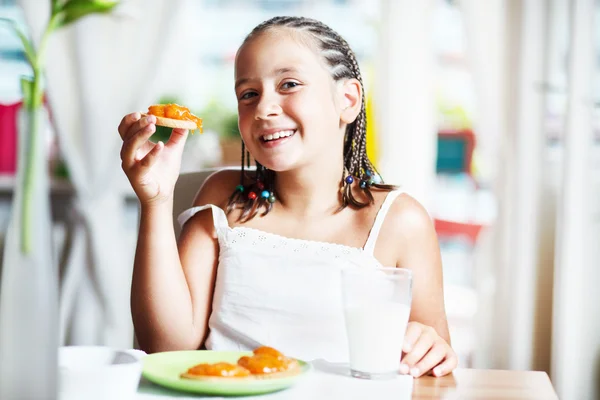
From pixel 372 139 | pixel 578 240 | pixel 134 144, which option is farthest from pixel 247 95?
pixel 372 139

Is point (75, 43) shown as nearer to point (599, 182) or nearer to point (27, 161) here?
point (599, 182)

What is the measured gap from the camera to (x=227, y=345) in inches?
51.5

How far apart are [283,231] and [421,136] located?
6.82 feet

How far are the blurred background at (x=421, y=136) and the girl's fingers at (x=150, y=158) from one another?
1729mm

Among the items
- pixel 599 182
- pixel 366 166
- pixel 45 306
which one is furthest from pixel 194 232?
pixel 599 182

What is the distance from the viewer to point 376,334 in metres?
0.93

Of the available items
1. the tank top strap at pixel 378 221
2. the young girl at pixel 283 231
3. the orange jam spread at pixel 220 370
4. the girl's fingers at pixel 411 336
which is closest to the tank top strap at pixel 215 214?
the young girl at pixel 283 231

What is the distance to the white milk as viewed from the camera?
36.6 inches

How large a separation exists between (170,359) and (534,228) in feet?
6.61

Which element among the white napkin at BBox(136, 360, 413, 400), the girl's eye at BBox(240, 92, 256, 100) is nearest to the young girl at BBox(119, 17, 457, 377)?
the girl's eye at BBox(240, 92, 256, 100)

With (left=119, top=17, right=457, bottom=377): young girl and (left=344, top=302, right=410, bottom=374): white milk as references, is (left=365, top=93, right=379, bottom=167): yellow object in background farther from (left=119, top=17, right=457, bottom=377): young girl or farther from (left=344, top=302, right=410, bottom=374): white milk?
(left=344, top=302, right=410, bottom=374): white milk

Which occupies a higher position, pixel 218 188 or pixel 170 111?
pixel 170 111

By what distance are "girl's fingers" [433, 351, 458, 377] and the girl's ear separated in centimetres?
54

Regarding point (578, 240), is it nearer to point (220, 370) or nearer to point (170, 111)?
point (170, 111)
